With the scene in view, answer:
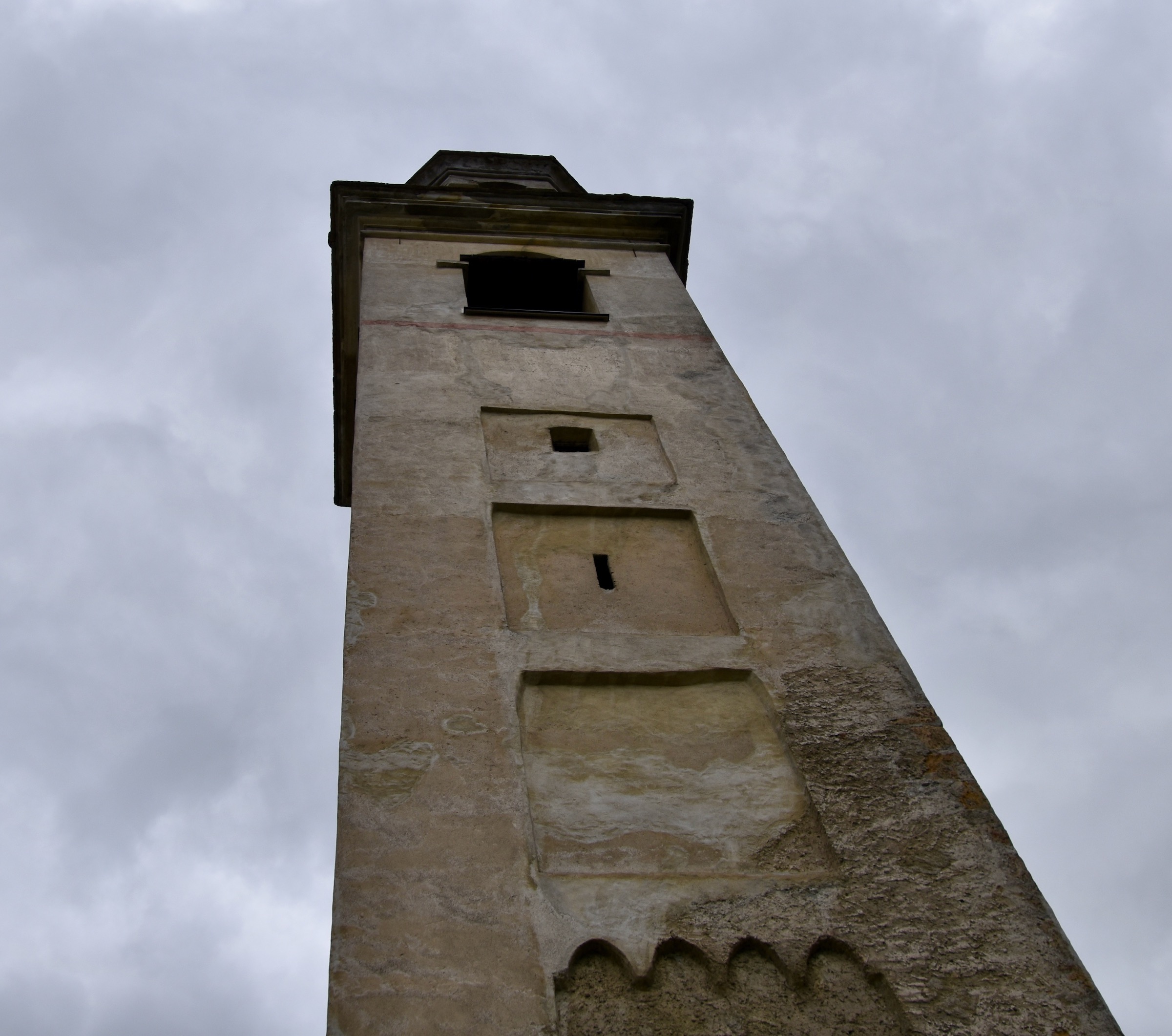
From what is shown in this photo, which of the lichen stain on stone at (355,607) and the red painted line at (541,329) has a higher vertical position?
the red painted line at (541,329)

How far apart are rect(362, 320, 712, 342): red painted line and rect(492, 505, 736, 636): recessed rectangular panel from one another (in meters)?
3.14

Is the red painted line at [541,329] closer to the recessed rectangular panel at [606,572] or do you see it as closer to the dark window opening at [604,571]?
the recessed rectangular panel at [606,572]

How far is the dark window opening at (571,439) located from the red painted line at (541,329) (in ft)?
5.64

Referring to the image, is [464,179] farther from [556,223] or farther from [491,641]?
[491,641]

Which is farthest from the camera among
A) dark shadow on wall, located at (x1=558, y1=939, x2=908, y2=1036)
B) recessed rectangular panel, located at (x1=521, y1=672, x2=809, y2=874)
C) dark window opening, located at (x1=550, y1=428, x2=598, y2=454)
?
dark window opening, located at (x1=550, y1=428, x2=598, y2=454)

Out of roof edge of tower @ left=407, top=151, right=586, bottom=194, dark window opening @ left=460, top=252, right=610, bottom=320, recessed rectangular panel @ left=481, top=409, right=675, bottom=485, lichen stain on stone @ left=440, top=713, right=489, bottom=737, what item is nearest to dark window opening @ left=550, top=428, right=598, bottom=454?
recessed rectangular panel @ left=481, top=409, right=675, bottom=485

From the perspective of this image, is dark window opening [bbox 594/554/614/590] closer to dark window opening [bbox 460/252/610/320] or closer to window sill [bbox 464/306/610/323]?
window sill [bbox 464/306/610/323]

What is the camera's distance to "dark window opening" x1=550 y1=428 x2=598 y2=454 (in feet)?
29.3

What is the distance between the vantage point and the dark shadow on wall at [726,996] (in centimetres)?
448

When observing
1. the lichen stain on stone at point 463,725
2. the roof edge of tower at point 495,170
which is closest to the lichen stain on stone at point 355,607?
the lichen stain on stone at point 463,725

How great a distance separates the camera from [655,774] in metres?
5.68

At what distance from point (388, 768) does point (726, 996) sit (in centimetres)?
164

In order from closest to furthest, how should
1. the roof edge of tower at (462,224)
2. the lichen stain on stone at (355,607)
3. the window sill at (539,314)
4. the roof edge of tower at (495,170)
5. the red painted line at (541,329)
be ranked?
1. the lichen stain on stone at (355,607)
2. the red painted line at (541,329)
3. the window sill at (539,314)
4. the roof edge of tower at (462,224)
5. the roof edge of tower at (495,170)

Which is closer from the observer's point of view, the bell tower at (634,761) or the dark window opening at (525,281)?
the bell tower at (634,761)
